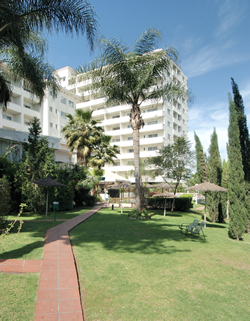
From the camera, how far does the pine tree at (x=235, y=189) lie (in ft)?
33.1

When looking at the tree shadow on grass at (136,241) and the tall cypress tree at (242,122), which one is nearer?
the tree shadow on grass at (136,241)

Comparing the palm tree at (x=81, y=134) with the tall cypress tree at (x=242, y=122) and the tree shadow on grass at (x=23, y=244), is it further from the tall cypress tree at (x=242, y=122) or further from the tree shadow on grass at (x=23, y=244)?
the tree shadow on grass at (x=23, y=244)

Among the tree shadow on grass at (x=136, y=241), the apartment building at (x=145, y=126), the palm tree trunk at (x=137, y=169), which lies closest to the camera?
the tree shadow on grass at (x=136, y=241)

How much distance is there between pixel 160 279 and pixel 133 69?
1268 cm

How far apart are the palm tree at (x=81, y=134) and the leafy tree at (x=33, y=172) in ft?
32.5

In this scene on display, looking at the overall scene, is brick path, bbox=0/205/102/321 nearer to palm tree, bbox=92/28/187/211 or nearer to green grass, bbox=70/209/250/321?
green grass, bbox=70/209/250/321

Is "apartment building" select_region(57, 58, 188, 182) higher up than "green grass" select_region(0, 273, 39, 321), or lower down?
higher up

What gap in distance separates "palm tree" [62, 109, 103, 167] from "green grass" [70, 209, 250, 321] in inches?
671

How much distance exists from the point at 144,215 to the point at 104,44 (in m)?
11.0

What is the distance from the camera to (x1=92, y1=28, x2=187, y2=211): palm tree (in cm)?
1367

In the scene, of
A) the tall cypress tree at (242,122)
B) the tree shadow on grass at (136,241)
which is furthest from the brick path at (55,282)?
the tall cypress tree at (242,122)

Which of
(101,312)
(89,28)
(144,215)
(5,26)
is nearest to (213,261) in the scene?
(101,312)

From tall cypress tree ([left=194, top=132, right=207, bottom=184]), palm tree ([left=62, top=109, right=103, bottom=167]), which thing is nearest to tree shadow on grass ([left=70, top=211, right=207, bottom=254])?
tall cypress tree ([left=194, top=132, right=207, bottom=184])

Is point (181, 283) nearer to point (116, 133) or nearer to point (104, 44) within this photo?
point (104, 44)
